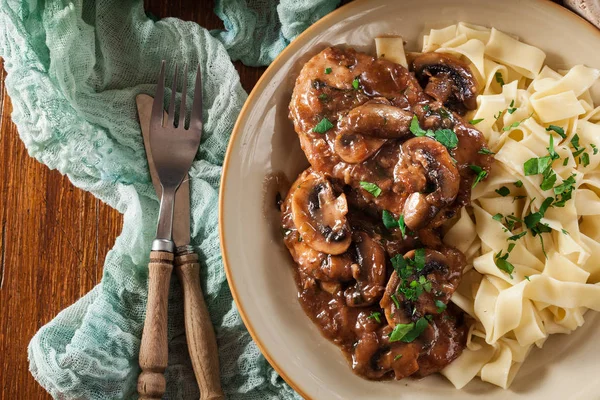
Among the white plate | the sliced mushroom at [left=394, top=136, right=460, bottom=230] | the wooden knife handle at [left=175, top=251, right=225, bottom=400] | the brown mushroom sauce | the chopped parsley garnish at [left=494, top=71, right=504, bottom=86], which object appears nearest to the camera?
the sliced mushroom at [left=394, top=136, right=460, bottom=230]

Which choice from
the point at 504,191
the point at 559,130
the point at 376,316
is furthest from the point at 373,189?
the point at 559,130

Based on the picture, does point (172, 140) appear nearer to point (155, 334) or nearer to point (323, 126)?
point (323, 126)

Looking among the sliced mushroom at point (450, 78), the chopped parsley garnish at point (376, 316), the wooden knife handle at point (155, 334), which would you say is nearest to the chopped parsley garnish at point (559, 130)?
the sliced mushroom at point (450, 78)

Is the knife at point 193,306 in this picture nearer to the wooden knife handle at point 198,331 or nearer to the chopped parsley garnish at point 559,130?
the wooden knife handle at point 198,331

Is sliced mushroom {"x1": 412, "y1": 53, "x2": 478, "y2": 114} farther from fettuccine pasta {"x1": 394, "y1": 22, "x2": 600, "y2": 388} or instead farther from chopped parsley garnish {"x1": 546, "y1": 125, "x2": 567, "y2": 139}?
chopped parsley garnish {"x1": 546, "y1": 125, "x2": 567, "y2": 139}

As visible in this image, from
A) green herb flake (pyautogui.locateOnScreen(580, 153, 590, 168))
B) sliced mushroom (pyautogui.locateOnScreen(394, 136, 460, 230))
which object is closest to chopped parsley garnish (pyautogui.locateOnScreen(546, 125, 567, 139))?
green herb flake (pyautogui.locateOnScreen(580, 153, 590, 168))

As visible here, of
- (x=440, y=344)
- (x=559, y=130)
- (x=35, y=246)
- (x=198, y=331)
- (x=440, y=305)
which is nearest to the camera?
(x=440, y=305)
